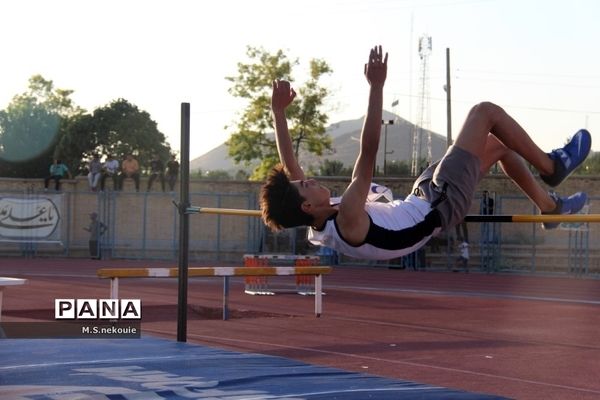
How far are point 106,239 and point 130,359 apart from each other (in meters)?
20.0

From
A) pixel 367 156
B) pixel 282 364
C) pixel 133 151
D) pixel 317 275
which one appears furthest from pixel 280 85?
pixel 133 151

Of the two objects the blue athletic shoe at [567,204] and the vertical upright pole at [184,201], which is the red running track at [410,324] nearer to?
the vertical upright pole at [184,201]

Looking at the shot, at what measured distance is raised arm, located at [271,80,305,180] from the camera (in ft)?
19.3

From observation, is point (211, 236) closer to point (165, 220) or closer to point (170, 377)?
point (165, 220)

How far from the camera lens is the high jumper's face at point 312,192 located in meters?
5.32

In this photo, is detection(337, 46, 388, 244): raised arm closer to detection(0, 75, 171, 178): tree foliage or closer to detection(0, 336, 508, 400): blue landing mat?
detection(0, 336, 508, 400): blue landing mat

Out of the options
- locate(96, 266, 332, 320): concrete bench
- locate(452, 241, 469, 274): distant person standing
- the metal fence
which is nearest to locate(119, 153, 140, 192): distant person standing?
the metal fence

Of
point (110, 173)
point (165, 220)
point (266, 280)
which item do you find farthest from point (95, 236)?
point (266, 280)

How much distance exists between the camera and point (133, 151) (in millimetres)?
46219

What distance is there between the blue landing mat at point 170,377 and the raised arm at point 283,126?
1157 millimetres

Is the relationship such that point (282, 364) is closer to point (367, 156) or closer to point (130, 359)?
point (130, 359)

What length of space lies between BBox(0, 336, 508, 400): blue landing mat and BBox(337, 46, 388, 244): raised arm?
0.87 meters

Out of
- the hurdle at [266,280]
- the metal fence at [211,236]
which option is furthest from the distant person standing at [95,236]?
the hurdle at [266,280]

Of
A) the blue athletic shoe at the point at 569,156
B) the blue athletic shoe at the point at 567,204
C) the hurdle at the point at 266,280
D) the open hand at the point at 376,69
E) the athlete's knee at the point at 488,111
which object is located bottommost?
the hurdle at the point at 266,280
